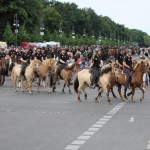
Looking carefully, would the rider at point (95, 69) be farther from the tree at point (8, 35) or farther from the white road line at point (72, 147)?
the tree at point (8, 35)

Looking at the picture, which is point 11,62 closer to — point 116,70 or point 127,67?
point 127,67

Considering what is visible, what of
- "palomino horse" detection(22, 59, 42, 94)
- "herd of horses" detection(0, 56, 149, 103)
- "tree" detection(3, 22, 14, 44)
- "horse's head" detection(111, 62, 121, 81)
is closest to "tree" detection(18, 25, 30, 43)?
"tree" detection(3, 22, 14, 44)

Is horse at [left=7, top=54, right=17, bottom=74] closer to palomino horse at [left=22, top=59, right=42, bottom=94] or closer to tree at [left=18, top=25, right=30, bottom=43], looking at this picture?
palomino horse at [left=22, top=59, right=42, bottom=94]

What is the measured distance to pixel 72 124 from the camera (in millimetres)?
14484

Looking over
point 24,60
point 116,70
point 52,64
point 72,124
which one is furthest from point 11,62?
point 72,124

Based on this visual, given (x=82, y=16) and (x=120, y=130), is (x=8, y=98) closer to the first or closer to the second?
(x=120, y=130)

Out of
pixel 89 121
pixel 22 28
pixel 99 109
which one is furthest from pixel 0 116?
pixel 22 28

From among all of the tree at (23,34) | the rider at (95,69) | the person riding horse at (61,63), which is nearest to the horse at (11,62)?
the person riding horse at (61,63)

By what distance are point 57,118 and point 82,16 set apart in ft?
572

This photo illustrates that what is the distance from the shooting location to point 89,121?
15.2m

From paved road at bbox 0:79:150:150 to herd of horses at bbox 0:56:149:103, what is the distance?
704 mm

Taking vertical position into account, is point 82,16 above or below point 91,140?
above

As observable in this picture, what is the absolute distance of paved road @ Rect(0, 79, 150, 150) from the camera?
36.4ft

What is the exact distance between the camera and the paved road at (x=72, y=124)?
11.1 metres
